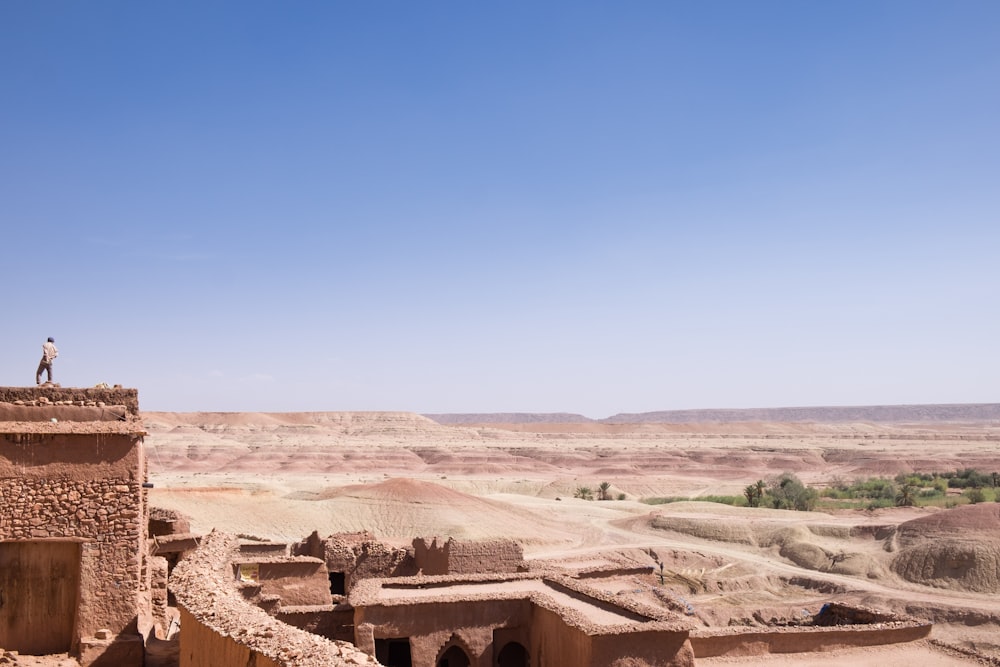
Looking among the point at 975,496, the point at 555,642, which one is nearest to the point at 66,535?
the point at 555,642

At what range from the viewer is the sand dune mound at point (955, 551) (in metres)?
31.7

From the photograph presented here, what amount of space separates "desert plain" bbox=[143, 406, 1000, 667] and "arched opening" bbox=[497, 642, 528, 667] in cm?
366

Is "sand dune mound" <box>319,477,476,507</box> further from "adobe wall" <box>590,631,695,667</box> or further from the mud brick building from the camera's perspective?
the mud brick building

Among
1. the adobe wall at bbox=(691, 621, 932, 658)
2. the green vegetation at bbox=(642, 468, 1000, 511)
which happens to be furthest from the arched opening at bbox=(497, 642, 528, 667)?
the green vegetation at bbox=(642, 468, 1000, 511)

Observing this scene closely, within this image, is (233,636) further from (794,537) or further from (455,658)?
(794,537)

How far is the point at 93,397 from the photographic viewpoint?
12.1m

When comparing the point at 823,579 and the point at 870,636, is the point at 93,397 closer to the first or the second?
the point at 870,636

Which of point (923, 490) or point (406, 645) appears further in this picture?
point (923, 490)

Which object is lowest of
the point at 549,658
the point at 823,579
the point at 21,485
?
the point at 823,579

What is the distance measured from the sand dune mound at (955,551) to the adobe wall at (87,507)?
3138 cm

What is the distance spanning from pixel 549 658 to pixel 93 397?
9.90 metres

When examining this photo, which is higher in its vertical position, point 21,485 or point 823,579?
point 21,485

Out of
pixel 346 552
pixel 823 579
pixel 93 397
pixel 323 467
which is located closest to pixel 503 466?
pixel 323 467

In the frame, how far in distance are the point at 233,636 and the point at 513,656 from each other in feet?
38.6
